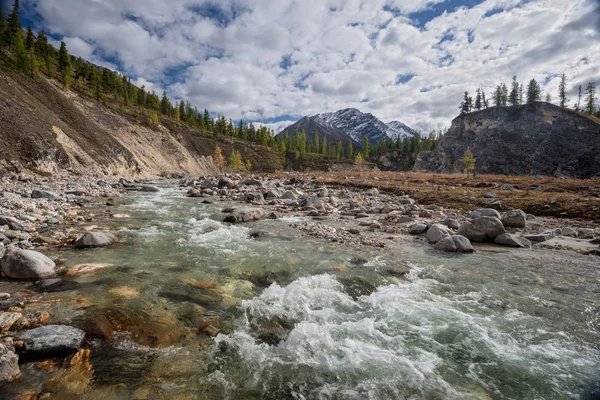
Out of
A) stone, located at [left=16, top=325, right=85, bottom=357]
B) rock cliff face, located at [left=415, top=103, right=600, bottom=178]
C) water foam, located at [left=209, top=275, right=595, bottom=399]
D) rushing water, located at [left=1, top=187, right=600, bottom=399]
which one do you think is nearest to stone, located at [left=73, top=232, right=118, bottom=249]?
rushing water, located at [left=1, top=187, right=600, bottom=399]

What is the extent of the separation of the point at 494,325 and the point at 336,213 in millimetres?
14143

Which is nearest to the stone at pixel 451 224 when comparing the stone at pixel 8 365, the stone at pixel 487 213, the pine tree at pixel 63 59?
the stone at pixel 487 213

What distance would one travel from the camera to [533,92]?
331 feet

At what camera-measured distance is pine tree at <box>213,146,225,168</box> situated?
318ft

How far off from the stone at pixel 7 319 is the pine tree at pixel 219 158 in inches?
3782

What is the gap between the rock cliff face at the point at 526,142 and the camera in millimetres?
78188

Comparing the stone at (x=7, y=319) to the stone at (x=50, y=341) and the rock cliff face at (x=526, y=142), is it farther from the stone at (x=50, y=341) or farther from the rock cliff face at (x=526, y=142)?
the rock cliff face at (x=526, y=142)

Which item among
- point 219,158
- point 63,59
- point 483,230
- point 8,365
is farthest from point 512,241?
point 63,59

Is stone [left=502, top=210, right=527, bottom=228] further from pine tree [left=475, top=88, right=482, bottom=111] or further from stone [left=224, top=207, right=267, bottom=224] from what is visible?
pine tree [left=475, top=88, right=482, bottom=111]

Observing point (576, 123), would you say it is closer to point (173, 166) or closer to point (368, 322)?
point (368, 322)

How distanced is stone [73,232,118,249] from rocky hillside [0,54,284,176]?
2636cm

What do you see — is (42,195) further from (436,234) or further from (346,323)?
(436,234)

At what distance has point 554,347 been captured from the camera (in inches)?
204

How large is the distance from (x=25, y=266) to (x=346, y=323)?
818cm
